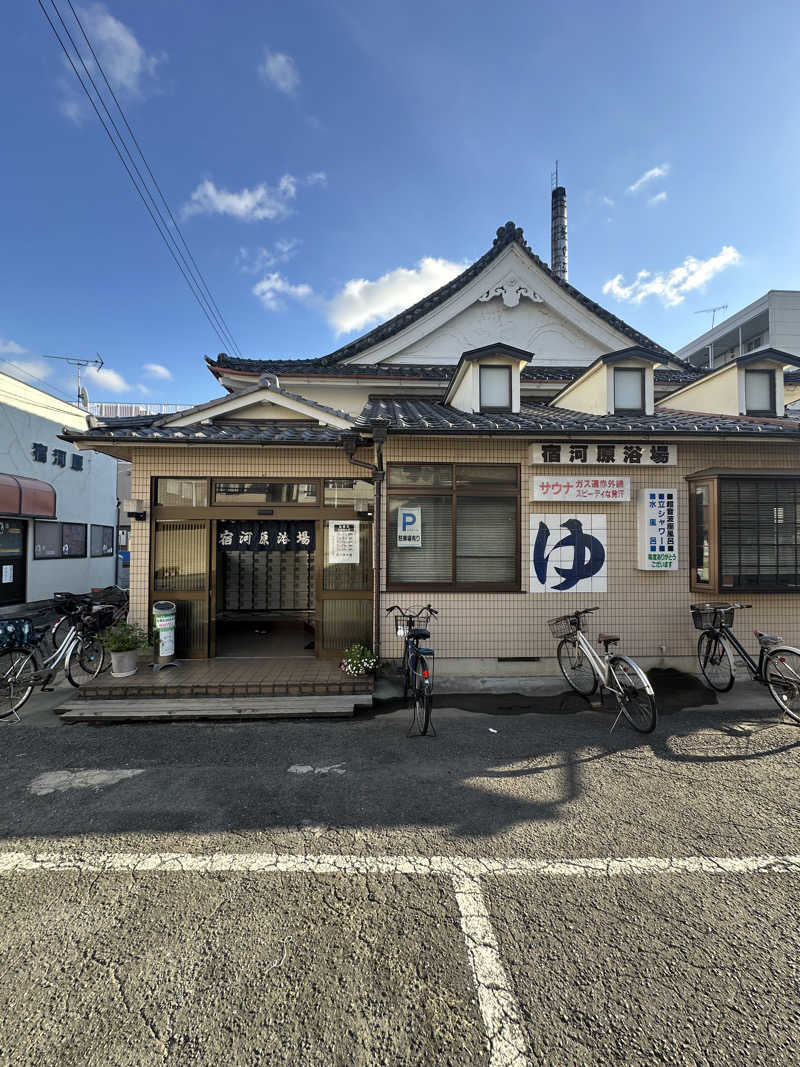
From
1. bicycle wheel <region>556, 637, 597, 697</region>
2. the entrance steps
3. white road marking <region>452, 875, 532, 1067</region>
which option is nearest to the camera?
white road marking <region>452, 875, 532, 1067</region>

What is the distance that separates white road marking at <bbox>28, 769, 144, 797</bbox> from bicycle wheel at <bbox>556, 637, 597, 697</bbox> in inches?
246

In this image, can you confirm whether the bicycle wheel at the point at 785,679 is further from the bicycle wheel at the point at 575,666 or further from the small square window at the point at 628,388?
the small square window at the point at 628,388

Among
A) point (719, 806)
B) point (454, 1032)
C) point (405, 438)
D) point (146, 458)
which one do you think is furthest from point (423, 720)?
point (146, 458)

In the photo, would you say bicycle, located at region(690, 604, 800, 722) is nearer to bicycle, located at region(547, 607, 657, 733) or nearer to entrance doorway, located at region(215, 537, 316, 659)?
bicycle, located at region(547, 607, 657, 733)

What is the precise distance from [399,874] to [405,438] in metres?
6.14

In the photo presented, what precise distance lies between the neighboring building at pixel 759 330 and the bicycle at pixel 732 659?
1112 inches

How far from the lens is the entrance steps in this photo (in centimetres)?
586

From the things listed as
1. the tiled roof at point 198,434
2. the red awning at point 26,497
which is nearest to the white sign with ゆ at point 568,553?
the tiled roof at point 198,434

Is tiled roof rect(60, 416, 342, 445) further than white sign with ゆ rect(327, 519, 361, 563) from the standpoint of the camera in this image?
No

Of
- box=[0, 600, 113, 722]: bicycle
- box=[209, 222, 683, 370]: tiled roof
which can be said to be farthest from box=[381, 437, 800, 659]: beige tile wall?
box=[209, 222, 683, 370]: tiled roof

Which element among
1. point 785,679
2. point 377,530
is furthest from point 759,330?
point 377,530

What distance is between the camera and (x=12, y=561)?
505 inches

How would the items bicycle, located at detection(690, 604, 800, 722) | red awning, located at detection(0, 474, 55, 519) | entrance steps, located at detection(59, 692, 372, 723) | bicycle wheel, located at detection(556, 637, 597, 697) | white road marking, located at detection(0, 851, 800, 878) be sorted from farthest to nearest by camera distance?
red awning, located at detection(0, 474, 55, 519), bicycle wheel, located at detection(556, 637, 597, 697), bicycle, located at detection(690, 604, 800, 722), entrance steps, located at detection(59, 692, 372, 723), white road marking, located at detection(0, 851, 800, 878)

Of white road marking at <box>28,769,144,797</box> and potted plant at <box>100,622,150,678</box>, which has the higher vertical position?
potted plant at <box>100,622,150,678</box>
